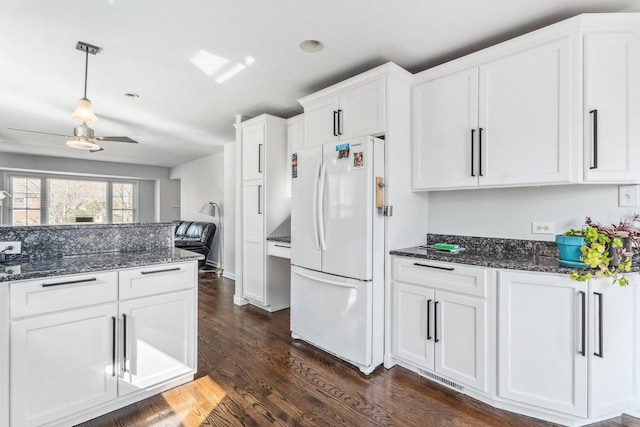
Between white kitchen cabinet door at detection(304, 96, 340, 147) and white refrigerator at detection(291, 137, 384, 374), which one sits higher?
white kitchen cabinet door at detection(304, 96, 340, 147)

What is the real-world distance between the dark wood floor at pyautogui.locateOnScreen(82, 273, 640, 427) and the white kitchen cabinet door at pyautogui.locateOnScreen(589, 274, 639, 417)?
6.6 inches

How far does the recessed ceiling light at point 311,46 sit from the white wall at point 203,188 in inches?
152

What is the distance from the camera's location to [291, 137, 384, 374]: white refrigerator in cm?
233

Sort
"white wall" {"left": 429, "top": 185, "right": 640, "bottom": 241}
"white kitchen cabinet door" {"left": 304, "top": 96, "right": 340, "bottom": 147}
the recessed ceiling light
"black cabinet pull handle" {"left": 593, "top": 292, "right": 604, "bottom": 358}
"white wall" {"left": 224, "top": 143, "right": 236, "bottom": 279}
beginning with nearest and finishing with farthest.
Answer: "black cabinet pull handle" {"left": 593, "top": 292, "right": 604, "bottom": 358}
"white wall" {"left": 429, "top": 185, "right": 640, "bottom": 241}
the recessed ceiling light
"white kitchen cabinet door" {"left": 304, "top": 96, "right": 340, "bottom": 147}
"white wall" {"left": 224, "top": 143, "right": 236, "bottom": 279}

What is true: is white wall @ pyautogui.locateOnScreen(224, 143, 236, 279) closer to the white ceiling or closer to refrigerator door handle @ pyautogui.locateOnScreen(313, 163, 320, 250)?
the white ceiling

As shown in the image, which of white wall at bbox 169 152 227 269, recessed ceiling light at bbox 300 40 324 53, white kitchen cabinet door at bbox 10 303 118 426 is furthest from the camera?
white wall at bbox 169 152 227 269

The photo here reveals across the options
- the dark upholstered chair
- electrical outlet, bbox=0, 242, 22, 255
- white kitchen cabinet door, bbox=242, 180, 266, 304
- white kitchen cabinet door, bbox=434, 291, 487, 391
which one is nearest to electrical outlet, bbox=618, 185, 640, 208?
white kitchen cabinet door, bbox=434, 291, 487, 391

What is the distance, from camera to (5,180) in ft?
21.6

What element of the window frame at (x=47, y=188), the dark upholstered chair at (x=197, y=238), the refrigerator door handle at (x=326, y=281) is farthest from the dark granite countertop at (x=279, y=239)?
the window frame at (x=47, y=188)

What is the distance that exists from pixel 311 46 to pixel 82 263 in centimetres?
209

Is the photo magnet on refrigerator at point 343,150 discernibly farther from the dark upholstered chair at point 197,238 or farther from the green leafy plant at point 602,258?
the dark upholstered chair at point 197,238

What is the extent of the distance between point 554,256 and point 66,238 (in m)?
3.29

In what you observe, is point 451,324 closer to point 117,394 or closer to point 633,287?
point 633,287

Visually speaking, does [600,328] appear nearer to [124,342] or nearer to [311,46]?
[311,46]
